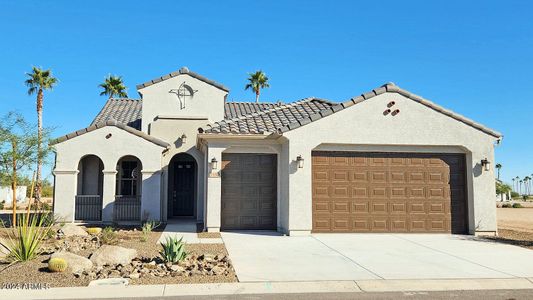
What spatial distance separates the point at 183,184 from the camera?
64.2ft

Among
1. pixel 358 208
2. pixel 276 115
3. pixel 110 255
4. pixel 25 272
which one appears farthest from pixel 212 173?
pixel 25 272

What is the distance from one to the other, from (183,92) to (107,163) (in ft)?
15.3

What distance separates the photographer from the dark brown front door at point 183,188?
767 inches

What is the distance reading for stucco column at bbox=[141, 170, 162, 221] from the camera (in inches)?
659

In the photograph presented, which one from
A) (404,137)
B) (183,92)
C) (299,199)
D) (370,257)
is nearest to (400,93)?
(404,137)

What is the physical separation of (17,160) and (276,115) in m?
9.55

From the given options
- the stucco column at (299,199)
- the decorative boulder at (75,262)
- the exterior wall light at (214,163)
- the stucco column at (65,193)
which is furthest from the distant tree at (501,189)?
the decorative boulder at (75,262)

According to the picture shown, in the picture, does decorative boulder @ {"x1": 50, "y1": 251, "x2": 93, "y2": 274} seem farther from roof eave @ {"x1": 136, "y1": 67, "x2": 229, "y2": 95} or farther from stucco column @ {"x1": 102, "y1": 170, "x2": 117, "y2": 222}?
roof eave @ {"x1": 136, "y1": 67, "x2": 229, "y2": 95}

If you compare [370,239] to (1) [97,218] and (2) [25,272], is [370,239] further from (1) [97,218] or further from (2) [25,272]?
(1) [97,218]

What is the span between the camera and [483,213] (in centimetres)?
1416

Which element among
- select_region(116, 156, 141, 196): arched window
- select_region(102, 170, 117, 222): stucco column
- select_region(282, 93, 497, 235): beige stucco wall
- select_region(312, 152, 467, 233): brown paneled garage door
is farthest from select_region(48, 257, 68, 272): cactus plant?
select_region(116, 156, 141, 196): arched window

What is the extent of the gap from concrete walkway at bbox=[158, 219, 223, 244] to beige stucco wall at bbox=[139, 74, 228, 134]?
14.8ft

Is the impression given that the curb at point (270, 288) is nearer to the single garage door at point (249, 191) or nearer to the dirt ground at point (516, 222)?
the single garage door at point (249, 191)

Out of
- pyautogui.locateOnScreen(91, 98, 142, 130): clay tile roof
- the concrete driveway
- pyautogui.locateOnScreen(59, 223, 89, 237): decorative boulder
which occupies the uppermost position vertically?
pyautogui.locateOnScreen(91, 98, 142, 130): clay tile roof
